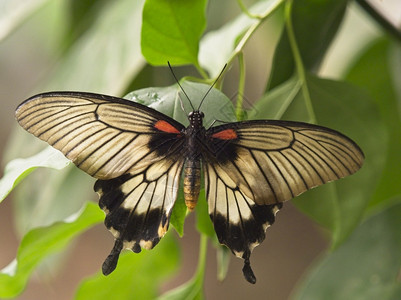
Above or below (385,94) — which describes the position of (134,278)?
above

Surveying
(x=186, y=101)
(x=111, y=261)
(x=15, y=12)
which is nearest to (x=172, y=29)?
(x=186, y=101)

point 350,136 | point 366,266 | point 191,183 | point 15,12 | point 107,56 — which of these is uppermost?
point 15,12

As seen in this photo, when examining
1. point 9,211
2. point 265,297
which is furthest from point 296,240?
point 9,211

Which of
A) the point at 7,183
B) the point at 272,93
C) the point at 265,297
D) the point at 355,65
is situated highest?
the point at 7,183

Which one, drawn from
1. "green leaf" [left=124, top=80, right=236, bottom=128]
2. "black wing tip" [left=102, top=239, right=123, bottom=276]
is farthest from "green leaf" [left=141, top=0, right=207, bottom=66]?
"black wing tip" [left=102, top=239, right=123, bottom=276]

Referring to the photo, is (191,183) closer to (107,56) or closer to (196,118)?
(196,118)

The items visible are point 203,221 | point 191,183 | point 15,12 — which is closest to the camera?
point 191,183

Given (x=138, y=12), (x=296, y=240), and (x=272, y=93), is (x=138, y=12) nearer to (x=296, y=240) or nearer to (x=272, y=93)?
(x=272, y=93)
